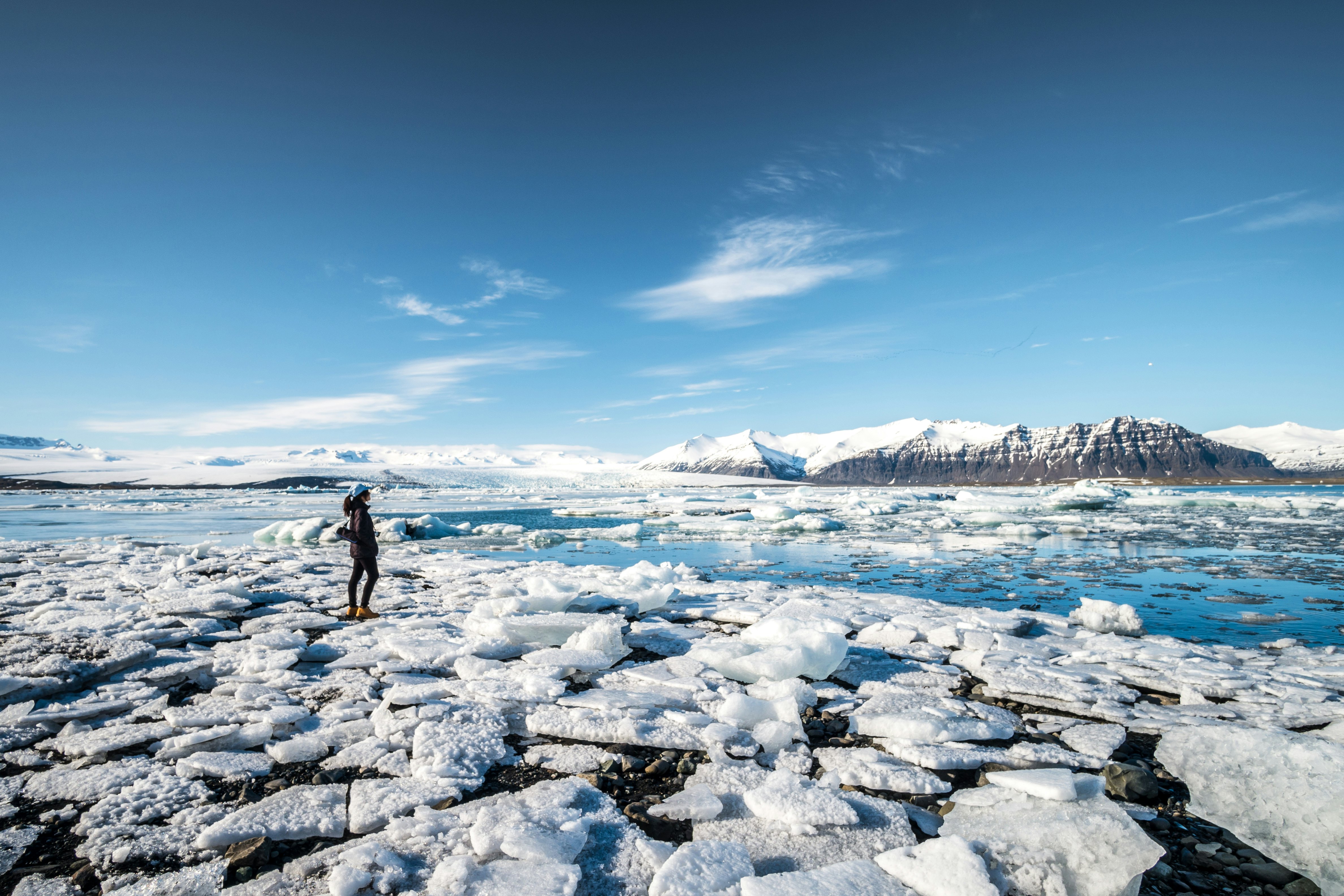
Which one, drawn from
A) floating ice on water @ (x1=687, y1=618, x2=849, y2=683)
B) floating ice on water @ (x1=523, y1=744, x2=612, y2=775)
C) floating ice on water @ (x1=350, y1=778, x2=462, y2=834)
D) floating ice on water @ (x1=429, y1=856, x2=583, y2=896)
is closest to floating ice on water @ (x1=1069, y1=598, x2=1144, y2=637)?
floating ice on water @ (x1=687, y1=618, x2=849, y2=683)

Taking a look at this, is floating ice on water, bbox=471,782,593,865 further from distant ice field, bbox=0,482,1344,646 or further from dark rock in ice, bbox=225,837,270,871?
distant ice field, bbox=0,482,1344,646

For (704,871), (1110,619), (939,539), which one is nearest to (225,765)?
(704,871)

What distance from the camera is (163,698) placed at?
3783mm

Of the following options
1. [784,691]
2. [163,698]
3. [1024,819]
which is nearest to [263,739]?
[163,698]

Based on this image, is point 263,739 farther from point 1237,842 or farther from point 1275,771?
point 1275,771

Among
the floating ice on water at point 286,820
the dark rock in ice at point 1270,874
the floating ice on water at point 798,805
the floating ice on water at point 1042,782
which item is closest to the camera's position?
the dark rock in ice at point 1270,874

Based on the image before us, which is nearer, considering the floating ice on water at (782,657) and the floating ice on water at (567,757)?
the floating ice on water at (567,757)

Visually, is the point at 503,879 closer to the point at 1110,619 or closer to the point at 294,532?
the point at 1110,619

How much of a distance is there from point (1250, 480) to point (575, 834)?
731 feet

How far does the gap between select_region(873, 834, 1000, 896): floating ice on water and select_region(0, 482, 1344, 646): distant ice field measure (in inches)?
213

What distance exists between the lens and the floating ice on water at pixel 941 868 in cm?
202

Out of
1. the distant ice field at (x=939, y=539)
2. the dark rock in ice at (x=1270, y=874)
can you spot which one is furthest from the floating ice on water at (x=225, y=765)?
the distant ice field at (x=939, y=539)

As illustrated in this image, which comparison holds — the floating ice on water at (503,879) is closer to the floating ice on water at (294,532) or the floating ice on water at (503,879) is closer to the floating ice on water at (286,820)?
the floating ice on water at (286,820)

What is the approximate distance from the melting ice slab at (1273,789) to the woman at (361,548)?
21.0ft
